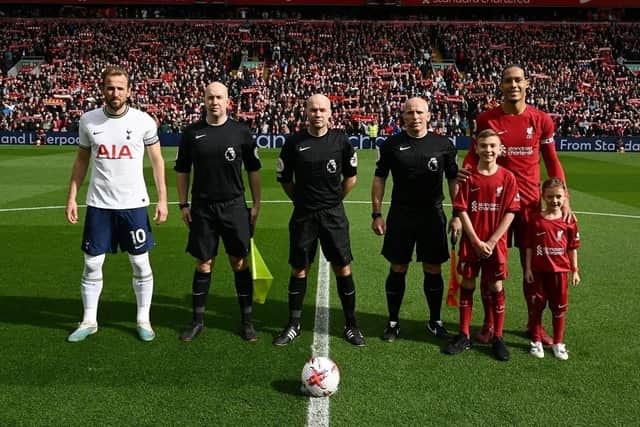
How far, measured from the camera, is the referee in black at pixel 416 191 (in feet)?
17.8

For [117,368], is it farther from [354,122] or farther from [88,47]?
[88,47]

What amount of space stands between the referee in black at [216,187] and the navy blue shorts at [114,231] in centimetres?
42

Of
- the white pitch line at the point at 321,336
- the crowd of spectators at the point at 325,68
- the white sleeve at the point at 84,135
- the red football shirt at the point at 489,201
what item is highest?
the crowd of spectators at the point at 325,68

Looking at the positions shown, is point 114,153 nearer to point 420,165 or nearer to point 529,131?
point 420,165

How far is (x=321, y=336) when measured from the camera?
18.9 feet

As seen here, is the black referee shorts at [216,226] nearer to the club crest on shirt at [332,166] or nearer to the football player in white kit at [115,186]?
the football player in white kit at [115,186]

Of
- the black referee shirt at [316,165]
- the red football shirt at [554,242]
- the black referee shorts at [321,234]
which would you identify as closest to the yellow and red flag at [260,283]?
the black referee shorts at [321,234]

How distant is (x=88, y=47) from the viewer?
152ft

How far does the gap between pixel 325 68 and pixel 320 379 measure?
4044cm

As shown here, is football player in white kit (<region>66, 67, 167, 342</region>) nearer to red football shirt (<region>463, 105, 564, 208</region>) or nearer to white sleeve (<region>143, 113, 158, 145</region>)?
white sleeve (<region>143, 113, 158, 145</region>)

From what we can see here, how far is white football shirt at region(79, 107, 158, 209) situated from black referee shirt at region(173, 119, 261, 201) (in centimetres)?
40

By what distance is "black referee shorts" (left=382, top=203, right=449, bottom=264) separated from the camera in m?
5.50

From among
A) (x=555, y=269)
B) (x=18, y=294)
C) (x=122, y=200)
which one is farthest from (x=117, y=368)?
(x=555, y=269)

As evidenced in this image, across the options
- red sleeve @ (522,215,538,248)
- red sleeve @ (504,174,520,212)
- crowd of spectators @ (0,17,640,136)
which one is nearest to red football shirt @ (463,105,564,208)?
red sleeve @ (522,215,538,248)
